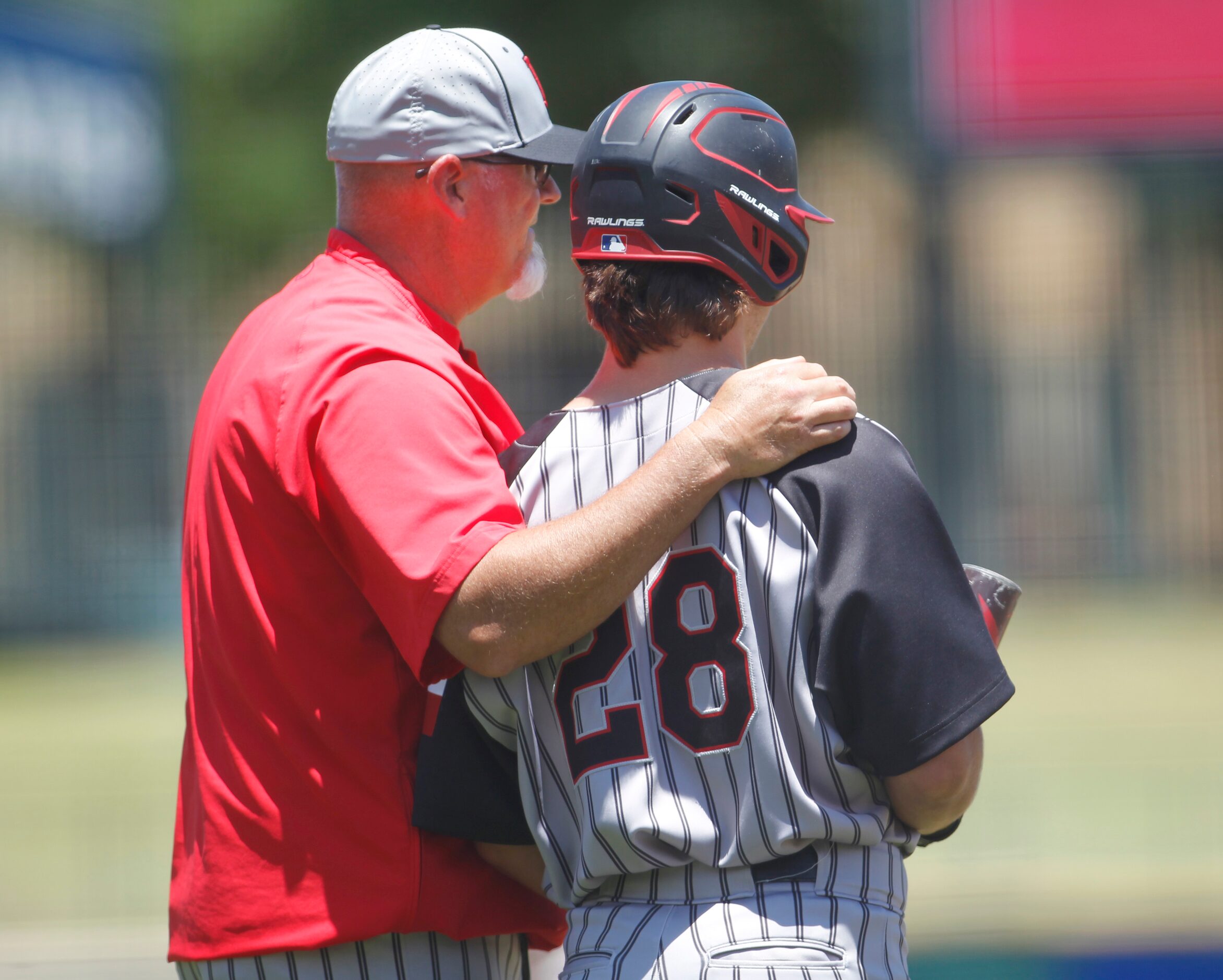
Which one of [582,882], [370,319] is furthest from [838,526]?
[370,319]

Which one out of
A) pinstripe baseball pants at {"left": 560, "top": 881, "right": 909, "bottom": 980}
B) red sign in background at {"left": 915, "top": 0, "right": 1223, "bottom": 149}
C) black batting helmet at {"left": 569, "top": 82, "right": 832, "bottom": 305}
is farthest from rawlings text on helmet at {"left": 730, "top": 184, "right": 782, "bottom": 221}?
red sign in background at {"left": 915, "top": 0, "right": 1223, "bottom": 149}

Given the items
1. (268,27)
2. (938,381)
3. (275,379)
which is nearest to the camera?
(275,379)

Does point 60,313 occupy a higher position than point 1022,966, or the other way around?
point 60,313

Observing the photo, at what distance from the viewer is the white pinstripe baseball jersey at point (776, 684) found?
5.86ft

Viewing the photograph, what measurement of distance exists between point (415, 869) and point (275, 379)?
0.79 meters

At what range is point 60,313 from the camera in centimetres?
1112

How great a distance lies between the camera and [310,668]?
209 centimetres

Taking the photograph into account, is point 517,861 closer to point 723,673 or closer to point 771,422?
point 723,673

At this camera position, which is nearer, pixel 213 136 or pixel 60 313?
pixel 60 313

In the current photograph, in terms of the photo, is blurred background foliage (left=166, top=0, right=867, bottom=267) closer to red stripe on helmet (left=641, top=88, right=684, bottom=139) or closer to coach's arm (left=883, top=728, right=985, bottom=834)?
red stripe on helmet (left=641, top=88, right=684, bottom=139)

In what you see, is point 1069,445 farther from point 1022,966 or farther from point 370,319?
point 370,319

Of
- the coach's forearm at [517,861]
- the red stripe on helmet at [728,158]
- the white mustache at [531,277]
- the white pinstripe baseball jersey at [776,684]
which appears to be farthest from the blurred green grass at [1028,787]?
the red stripe on helmet at [728,158]

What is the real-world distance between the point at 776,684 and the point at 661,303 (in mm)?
573

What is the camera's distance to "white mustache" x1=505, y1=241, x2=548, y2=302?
2.58 m
